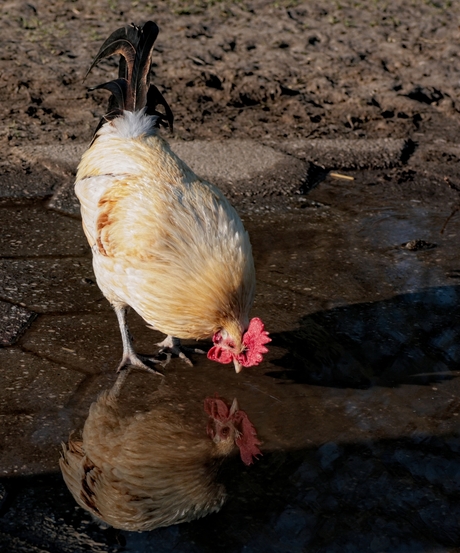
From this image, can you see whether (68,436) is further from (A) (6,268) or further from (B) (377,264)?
(B) (377,264)

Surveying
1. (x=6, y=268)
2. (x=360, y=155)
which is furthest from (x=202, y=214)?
(x=360, y=155)

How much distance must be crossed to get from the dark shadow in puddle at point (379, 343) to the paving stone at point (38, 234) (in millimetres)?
1526

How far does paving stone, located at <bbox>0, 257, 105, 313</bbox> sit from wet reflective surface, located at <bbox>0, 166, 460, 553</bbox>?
11mm

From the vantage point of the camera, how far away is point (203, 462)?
3.34m

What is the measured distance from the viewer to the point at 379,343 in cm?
416

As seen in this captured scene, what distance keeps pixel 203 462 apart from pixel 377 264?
6.68ft

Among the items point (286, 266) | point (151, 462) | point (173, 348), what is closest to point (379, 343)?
point (286, 266)

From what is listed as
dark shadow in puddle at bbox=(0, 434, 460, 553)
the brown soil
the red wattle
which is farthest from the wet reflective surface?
the brown soil

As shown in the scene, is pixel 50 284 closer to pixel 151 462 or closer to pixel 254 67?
pixel 151 462

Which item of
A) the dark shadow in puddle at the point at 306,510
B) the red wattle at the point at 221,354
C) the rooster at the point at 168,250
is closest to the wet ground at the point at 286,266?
the dark shadow in puddle at the point at 306,510

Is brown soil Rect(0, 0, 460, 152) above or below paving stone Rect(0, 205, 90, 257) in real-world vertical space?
above

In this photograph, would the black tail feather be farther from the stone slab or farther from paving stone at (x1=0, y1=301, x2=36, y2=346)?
the stone slab

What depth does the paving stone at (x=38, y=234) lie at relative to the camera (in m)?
4.93

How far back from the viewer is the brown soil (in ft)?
21.7
